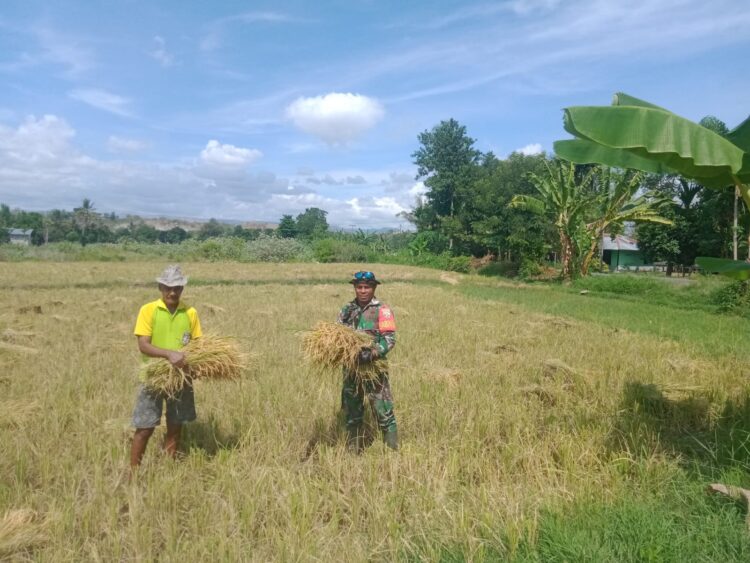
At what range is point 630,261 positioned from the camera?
44.9 m

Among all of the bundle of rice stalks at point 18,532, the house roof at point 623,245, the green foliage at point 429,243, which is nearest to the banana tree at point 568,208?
the green foliage at point 429,243

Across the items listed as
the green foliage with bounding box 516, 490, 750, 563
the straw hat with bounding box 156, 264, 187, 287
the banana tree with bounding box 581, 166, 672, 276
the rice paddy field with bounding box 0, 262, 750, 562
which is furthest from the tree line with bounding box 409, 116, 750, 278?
the straw hat with bounding box 156, 264, 187, 287

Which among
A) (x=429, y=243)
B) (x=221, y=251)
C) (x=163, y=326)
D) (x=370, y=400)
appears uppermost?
(x=429, y=243)

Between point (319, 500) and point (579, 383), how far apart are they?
12.4ft

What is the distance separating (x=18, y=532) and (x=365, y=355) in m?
2.22

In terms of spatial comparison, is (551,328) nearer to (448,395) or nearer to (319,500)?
(448,395)

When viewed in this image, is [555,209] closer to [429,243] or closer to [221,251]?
[429,243]

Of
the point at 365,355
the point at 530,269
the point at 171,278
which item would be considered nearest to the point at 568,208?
the point at 530,269

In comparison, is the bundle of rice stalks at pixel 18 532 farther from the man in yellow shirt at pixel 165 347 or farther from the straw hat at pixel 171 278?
the straw hat at pixel 171 278

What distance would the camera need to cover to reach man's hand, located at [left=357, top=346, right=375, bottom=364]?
3.79 m

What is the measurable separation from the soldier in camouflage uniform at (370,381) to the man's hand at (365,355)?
0.13 m

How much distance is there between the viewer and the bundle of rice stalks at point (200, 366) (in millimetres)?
3576

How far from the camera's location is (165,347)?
3.80 m

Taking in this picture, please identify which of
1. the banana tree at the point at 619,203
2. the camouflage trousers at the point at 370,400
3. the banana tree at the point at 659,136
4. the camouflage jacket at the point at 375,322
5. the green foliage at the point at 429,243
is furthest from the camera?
→ the green foliage at the point at 429,243
